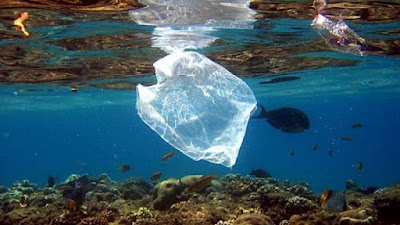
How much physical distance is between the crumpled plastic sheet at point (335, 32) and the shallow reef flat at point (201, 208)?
5.76 meters

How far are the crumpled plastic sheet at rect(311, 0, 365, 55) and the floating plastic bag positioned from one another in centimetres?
478

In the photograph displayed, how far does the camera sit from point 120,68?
19656 millimetres

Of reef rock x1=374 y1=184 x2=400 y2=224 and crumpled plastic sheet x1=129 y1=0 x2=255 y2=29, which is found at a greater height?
crumpled plastic sheet x1=129 y1=0 x2=255 y2=29

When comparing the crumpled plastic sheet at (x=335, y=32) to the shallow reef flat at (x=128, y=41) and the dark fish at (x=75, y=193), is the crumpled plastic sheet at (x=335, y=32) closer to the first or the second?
the shallow reef flat at (x=128, y=41)

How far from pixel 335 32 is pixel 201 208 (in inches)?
307

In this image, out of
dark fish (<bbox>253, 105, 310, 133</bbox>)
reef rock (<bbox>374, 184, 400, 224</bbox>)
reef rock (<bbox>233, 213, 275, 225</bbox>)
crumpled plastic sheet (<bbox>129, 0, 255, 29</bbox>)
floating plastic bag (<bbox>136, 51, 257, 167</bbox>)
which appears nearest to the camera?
floating plastic bag (<bbox>136, 51, 257, 167</bbox>)

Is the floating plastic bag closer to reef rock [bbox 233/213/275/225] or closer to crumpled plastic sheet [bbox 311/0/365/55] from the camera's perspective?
reef rock [bbox 233/213/275/225]

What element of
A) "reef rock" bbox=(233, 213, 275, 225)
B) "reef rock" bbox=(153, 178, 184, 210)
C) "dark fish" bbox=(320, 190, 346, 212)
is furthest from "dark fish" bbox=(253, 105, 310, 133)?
"reef rock" bbox=(233, 213, 275, 225)

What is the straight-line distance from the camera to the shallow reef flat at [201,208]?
7.85m

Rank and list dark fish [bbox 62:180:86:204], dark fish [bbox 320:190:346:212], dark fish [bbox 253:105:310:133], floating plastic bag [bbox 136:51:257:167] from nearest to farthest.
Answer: floating plastic bag [bbox 136:51:257:167], dark fish [bbox 320:190:346:212], dark fish [bbox 62:180:86:204], dark fish [bbox 253:105:310:133]

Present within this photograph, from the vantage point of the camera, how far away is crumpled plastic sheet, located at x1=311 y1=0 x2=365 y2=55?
12252 mm

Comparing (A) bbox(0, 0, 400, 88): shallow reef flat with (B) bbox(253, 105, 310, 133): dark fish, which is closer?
(A) bbox(0, 0, 400, 88): shallow reef flat

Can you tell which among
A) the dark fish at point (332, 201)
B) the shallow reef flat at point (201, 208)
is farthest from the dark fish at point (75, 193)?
the dark fish at point (332, 201)

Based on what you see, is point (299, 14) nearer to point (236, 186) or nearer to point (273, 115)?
point (273, 115)
